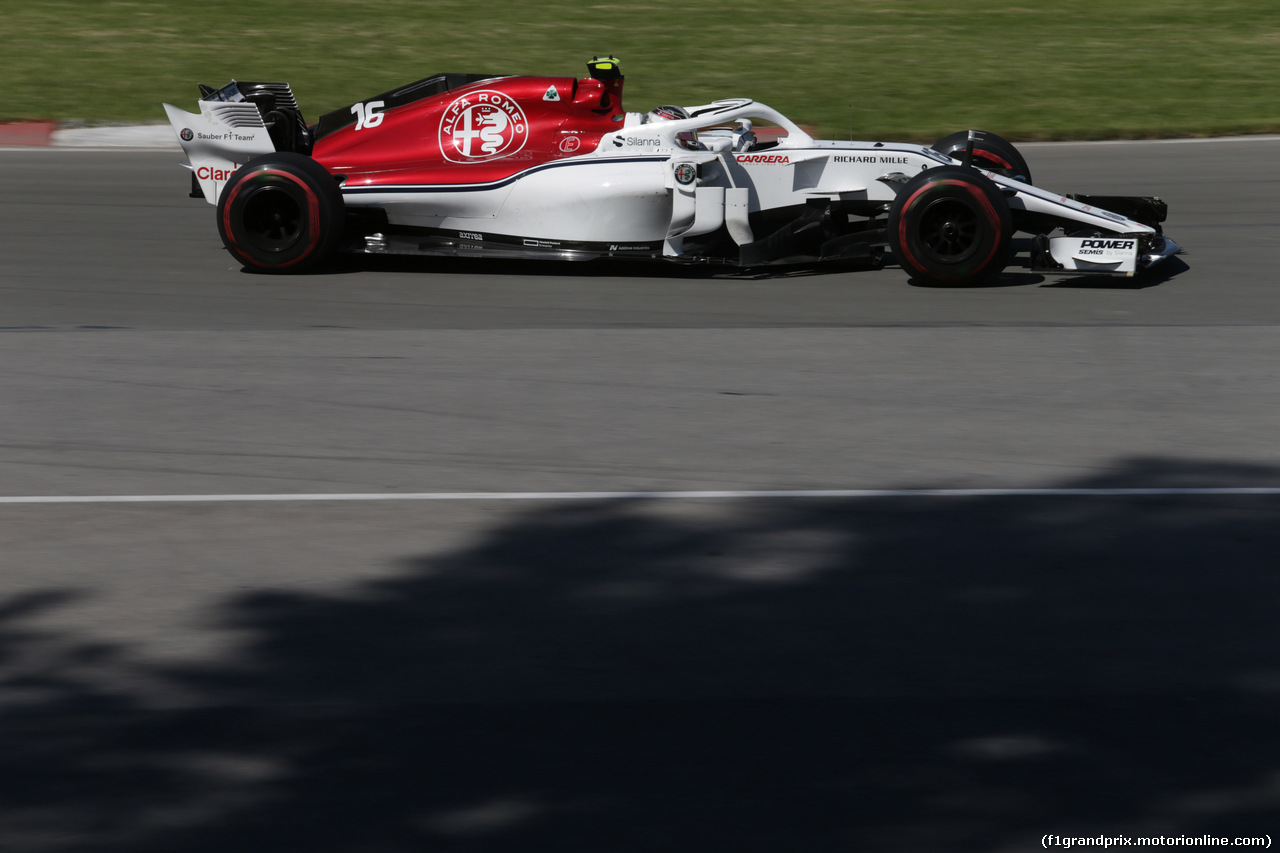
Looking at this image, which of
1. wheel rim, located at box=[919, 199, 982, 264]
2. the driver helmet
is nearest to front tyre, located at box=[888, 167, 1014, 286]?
wheel rim, located at box=[919, 199, 982, 264]

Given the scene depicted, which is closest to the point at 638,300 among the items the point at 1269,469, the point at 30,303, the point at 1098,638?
the point at 30,303

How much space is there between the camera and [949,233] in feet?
33.1

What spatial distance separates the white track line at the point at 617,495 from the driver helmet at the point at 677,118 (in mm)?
5016

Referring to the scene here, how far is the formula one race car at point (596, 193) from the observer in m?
10.1

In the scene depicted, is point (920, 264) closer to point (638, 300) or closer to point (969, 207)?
point (969, 207)

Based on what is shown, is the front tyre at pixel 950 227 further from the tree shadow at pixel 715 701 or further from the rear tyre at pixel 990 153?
the tree shadow at pixel 715 701

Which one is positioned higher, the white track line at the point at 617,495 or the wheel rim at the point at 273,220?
the wheel rim at the point at 273,220

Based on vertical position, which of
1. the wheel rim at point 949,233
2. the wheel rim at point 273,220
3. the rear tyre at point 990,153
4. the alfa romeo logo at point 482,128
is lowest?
the wheel rim at point 949,233

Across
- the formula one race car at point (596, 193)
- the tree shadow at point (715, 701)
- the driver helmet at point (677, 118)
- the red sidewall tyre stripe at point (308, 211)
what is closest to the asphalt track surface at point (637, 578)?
the tree shadow at point (715, 701)

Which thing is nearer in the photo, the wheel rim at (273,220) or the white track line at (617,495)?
the white track line at (617,495)

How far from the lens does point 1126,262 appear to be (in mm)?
9938

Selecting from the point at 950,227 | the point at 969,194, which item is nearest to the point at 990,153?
the point at 950,227

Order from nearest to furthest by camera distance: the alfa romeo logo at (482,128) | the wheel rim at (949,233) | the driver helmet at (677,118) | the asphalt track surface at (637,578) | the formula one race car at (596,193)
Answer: the asphalt track surface at (637,578)
the wheel rim at (949,233)
the formula one race car at (596,193)
the driver helmet at (677,118)
the alfa romeo logo at (482,128)

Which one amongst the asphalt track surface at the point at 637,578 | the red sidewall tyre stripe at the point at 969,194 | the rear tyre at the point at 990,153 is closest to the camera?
the asphalt track surface at the point at 637,578
